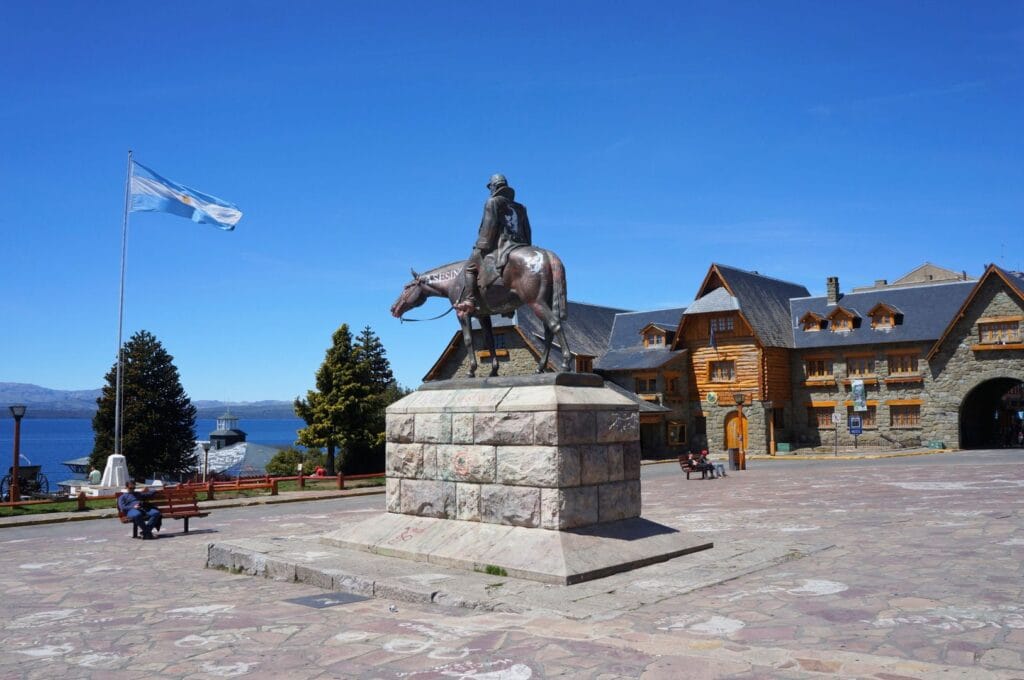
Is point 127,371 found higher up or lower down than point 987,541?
higher up

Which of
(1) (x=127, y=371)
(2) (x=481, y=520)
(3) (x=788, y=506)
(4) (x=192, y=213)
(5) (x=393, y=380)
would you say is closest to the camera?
(2) (x=481, y=520)

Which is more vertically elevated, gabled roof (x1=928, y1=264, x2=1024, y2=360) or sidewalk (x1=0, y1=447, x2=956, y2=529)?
gabled roof (x1=928, y1=264, x2=1024, y2=360)

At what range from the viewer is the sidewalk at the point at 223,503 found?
834 inches

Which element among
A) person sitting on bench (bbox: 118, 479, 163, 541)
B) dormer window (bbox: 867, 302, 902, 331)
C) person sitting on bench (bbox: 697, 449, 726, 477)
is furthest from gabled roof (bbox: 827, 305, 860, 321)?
person sitting on bench (bbox: 118, 479, 163, 541)

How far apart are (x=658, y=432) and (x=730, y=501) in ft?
90.4

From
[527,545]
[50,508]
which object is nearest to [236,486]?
[50,508]

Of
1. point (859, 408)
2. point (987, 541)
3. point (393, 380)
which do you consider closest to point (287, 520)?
point (987, 541)

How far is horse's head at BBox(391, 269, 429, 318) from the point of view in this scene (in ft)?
43.2

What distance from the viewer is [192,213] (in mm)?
29828

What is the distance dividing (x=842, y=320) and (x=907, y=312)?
3.35 m

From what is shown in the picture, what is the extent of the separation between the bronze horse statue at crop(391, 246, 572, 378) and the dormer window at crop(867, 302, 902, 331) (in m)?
38.8

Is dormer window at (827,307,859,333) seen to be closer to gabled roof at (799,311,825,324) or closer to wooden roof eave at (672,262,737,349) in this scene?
gabled roof at (799,311,825,324)

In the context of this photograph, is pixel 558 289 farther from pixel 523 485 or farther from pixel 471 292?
pixel 523 485

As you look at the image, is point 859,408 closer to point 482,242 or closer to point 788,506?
point 788,506
